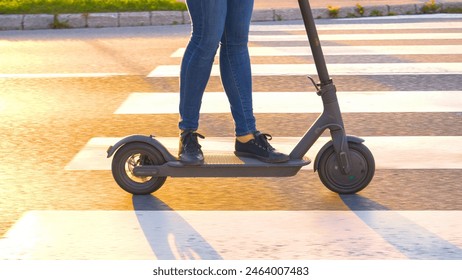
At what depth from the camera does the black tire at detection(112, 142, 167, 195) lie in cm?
533

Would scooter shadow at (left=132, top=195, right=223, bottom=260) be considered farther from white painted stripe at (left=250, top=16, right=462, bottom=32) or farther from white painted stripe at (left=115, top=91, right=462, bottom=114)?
white painted stripe at (left=250, top=16, right=462, bottom=32)

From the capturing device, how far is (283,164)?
5.33 meters

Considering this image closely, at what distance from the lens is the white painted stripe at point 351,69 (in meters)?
8.95

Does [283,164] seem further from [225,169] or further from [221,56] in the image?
[221,56]

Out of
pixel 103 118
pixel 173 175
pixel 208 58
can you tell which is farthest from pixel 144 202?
pixel 103 118

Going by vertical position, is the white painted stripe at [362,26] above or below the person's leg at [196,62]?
below

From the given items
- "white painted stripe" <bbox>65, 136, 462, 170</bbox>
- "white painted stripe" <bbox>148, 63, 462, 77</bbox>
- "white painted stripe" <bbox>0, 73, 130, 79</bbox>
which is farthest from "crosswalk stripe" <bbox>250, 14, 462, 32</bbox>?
"white painted stripe" <bbox>65, 136, 462, 170</bbox>

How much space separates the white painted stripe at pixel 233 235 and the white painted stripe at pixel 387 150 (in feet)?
2.92

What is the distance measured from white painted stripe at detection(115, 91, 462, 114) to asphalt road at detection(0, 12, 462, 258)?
9 cm

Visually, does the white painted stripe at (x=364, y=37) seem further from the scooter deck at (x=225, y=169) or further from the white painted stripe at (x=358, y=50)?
the scooter deck at (x=225, y=169)

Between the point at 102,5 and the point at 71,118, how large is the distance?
578 cm

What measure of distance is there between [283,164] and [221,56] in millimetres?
591

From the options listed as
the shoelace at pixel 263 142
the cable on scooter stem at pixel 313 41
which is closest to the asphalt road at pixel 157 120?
the shoelace at pixel 263 142

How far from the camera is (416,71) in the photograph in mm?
8969
